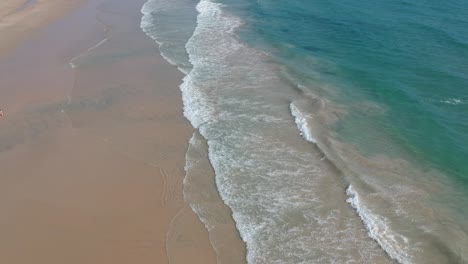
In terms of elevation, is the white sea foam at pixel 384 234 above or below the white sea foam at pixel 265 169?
above

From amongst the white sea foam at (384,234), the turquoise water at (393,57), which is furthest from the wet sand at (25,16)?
the white sea foam at (384,234)

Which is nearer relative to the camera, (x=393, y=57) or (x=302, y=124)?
(x=302, y=124)

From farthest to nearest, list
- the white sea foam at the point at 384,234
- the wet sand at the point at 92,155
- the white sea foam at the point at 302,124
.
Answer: the white sea foam at the point at 302,124
the wet sand at the point at 92,155
the white sea foam at the point at 384,234

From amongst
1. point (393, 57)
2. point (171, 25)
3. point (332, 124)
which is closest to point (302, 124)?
point (332, 124)

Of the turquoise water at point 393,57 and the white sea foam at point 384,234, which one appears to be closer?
the white sea foam at point 384,234

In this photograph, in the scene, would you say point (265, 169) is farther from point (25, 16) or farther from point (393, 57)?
point (25, 16)

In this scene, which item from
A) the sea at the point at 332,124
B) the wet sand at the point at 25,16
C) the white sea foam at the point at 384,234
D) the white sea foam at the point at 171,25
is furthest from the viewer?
the wet sand at the point at 25,16

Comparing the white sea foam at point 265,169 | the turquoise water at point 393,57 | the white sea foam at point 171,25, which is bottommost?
the white sea foam at point 171,25

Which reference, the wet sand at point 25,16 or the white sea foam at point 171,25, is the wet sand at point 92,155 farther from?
the wet sand at point 25,16
